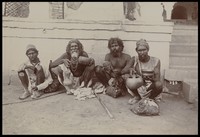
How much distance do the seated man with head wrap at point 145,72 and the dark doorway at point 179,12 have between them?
9913 mm

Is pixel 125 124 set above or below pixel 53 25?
below

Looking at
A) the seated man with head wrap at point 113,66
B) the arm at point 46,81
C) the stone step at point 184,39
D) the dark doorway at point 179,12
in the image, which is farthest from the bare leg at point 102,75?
the dark doorway at point 179,12

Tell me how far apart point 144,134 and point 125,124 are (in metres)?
0.44

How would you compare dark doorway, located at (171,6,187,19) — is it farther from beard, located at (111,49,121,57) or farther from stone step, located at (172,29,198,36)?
beard, located at (111,49,121,57)

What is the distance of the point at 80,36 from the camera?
7391 mm

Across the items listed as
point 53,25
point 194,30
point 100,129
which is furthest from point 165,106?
point 194,30

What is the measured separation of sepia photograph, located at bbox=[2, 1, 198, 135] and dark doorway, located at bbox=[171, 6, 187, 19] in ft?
24.0

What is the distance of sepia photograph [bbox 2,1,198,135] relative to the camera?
5047 mm

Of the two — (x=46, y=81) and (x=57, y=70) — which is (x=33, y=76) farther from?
(x=57, y=70)

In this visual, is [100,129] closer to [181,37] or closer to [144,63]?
[144,63]

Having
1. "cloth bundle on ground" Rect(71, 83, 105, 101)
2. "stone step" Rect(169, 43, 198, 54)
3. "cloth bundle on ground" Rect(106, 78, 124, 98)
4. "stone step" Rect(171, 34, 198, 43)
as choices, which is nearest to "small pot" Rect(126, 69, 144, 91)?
"cloth bundle on ground" Rect(106, 78, 124, 98)

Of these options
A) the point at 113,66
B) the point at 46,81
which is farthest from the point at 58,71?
the point at 113,66

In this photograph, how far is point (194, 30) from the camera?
10.0m

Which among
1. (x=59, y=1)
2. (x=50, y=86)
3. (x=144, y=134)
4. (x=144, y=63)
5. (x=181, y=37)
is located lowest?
(x=144, y=134)
